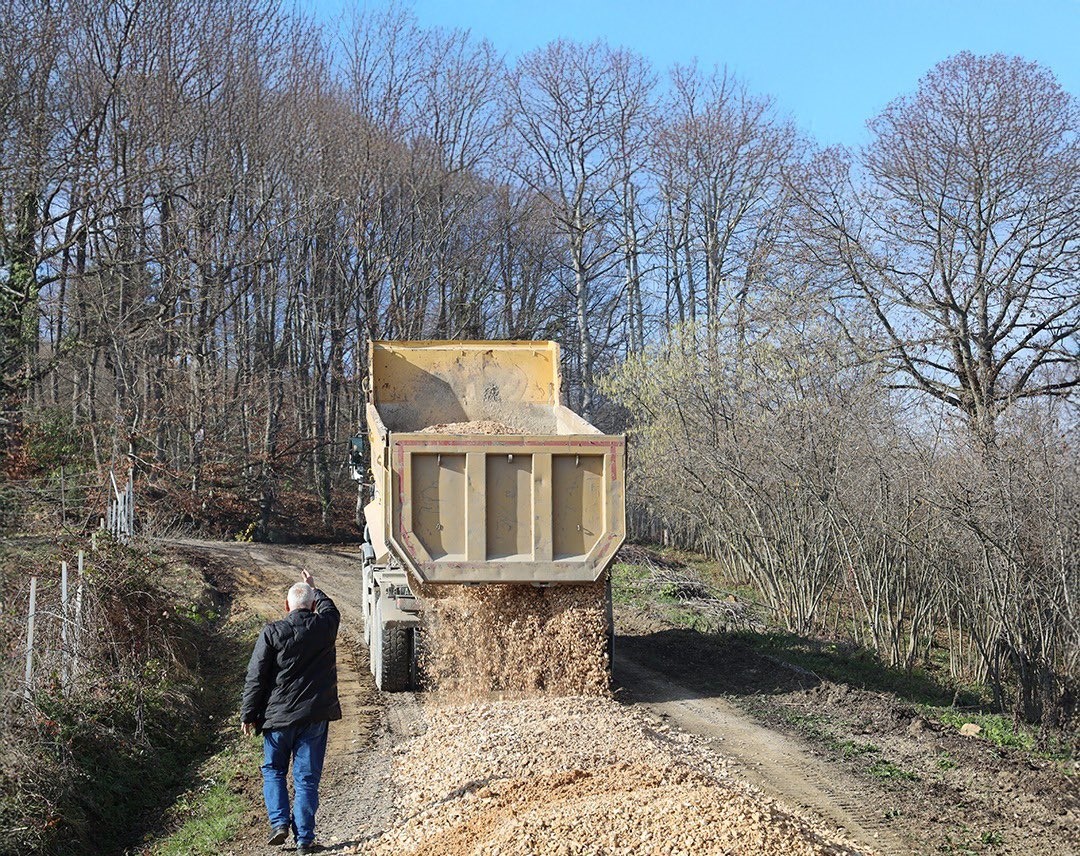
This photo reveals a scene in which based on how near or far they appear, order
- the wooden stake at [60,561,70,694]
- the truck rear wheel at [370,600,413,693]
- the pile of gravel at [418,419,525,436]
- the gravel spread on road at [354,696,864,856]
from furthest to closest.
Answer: the pile of gravel at [418,419,525,436]
the truck rear wheel at [370,600,413,693]
the wooden stake at [60,561,70,694]
the gravel spread on road at [354,696,864,856]

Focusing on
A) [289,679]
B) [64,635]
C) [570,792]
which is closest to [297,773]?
[289,679]

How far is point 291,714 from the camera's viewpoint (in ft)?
21.8

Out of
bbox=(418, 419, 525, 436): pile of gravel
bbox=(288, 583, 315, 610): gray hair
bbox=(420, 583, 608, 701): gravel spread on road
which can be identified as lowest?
bbox=(420, 583, 608, 701): gravel spread on road

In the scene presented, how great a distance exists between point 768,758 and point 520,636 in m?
2.62

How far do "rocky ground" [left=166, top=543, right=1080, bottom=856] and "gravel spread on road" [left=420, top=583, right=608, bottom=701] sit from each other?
224mm

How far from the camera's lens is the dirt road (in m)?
6.98

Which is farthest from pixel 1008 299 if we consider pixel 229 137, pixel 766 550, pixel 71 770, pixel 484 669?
pixel 229 137

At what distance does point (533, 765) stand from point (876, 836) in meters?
2.38

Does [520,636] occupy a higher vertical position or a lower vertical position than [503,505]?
lower

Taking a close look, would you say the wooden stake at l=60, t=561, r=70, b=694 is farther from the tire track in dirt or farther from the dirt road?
the tire track in dirt

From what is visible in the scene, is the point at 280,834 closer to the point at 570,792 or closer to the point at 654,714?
the point at 570,792

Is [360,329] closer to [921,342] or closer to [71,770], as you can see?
[921,342]

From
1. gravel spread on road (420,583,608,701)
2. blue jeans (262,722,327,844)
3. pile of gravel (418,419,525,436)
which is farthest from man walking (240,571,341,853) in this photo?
pile of gravel (418,419,525,436)

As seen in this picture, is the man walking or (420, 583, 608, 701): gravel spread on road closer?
the man walking
